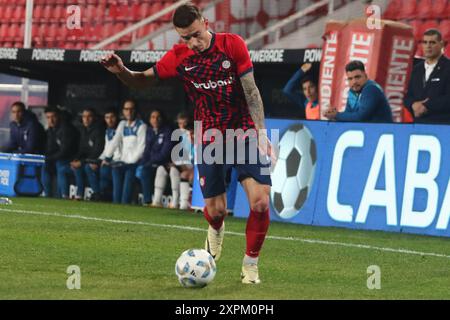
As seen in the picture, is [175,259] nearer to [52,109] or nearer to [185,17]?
[185,17]

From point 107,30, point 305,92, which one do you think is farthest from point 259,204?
point 107,30

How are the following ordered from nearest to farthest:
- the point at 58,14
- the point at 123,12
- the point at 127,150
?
1. the point at 127,150
2. the point at 123,12
3. the point at 58,14

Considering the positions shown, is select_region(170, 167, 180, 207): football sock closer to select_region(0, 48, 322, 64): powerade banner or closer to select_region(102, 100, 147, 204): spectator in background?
select_region(102, 100, 147, 204): spectator in background

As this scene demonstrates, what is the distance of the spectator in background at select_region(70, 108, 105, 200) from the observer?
19047 millimetres

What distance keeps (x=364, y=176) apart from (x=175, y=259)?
4.51 metres

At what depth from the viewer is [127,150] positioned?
1820cm

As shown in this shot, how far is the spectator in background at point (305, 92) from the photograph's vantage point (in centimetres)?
1595

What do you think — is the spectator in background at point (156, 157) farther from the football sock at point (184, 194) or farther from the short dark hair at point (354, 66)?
the short dark hair at point (354, 66)

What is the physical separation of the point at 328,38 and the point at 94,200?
5.56 meters

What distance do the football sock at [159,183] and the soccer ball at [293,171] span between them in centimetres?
338

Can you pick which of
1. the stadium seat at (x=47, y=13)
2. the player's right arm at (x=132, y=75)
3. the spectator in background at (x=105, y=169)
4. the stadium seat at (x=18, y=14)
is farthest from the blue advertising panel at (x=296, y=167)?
the stadium seat at (x=18, y=14)

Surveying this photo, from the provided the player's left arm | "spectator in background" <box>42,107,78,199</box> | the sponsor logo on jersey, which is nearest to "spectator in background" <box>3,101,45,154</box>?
"spectator in background" <box>42,107,78,199</box>

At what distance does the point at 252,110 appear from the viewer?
319 inches

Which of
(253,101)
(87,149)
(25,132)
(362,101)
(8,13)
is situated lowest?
(87,149)
